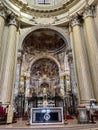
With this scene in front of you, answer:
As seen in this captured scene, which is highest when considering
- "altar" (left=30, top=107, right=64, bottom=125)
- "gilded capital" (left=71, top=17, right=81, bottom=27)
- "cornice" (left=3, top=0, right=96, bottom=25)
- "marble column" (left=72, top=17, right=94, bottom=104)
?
"cornice" (left=3, top=0, right=96, bottom=25)

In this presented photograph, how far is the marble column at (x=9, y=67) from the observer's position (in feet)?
25.8

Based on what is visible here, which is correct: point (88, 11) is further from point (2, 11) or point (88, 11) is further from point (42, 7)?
point (2, 11)

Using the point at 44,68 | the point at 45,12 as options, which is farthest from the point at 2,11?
the point at 44,68

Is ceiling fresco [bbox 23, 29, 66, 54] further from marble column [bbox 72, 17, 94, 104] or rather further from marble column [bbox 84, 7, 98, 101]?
marble column [bbox 84, 7, 98, 101]

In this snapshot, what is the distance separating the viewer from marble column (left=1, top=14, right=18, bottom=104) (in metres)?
7.88

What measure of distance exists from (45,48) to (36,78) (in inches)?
180

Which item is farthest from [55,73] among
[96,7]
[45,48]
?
[96,7]

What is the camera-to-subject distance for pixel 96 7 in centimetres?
938

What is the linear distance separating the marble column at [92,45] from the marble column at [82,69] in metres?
0.33

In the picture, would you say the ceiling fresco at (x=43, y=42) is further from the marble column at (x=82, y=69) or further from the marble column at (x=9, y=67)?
the marble column at (x=82, y=69)

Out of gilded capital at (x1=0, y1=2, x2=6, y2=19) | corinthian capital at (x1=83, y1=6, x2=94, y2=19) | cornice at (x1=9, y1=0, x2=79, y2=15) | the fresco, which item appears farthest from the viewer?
the fresco

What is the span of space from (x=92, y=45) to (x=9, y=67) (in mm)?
5990

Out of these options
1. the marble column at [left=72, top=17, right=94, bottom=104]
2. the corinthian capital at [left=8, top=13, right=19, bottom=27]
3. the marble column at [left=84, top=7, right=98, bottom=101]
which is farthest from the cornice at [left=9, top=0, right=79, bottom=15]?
the marble column at [left=84, top=7, right=98, bottom=101]

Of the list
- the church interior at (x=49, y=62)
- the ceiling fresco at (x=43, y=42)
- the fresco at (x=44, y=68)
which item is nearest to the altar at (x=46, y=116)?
the church interior at (x=49, y=62)
